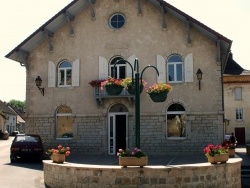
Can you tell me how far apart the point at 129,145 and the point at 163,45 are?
5.59 meters

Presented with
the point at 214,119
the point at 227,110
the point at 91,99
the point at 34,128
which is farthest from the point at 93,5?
the point at 227,110

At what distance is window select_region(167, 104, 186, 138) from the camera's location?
59.8 ft

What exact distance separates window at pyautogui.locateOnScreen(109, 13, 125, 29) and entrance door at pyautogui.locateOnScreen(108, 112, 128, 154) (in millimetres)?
4809

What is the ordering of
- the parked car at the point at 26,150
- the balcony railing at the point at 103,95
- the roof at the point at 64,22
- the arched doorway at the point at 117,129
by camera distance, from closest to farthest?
the parked car at the point at 26,150, the roof at the point at 64,22, the balcony railing at the point at 103,95, the arched doorway at the point at 117,129

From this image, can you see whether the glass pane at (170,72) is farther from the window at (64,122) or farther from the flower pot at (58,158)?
the flower pot at (58,158)

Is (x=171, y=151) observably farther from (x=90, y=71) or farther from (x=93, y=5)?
(x=93, y=5)

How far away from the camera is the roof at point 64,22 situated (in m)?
17.5

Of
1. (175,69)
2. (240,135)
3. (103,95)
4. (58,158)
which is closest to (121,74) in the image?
(103,95)

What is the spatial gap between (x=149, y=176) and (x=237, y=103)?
105ft

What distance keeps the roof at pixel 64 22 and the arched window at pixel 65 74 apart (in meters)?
1.91

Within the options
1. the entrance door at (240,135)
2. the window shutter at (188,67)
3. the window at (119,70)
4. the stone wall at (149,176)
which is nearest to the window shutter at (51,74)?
the window at (119,70)

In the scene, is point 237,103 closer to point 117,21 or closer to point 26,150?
point 117,21

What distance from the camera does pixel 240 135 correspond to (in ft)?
128

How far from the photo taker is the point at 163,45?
18734mm
